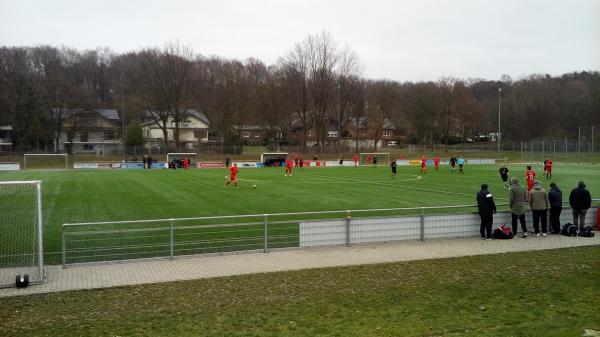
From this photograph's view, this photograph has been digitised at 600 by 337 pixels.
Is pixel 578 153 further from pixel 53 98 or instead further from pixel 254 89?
pixel 53 98

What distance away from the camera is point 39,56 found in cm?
8300

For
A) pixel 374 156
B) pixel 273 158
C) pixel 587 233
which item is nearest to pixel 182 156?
pixel 273 158

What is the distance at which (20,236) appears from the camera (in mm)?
14156

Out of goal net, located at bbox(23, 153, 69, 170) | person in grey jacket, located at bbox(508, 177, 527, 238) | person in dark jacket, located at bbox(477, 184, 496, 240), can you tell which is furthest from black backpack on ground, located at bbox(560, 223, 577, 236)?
goal net, located at bbox(23, 153, 69, 170)

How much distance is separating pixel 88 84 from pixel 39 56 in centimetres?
1659

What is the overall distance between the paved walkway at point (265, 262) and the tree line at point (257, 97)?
216 ft

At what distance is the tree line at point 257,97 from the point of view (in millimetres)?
75688

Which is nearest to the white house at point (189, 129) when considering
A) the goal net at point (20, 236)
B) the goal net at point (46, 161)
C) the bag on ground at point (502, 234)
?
the goal net at point (46, 161)

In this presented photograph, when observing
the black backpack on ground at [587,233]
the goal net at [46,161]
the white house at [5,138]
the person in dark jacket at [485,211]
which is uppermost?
the white house at [5,138]

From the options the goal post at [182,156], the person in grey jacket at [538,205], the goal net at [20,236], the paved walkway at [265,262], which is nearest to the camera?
the paved walkway at [265,262]

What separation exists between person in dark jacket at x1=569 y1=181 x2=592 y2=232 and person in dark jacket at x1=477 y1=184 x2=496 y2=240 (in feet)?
8.81

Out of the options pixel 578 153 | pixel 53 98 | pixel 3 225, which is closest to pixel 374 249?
pixel 3 225

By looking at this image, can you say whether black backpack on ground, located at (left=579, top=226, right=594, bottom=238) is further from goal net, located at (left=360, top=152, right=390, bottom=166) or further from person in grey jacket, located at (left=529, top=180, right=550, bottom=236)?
goal net, located at (left=360, top=152, right=390, bottom=166)

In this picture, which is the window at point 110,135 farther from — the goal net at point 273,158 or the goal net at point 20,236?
the goal net at point 20,236
